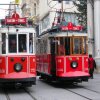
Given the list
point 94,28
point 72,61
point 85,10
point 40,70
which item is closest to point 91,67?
point 40,70

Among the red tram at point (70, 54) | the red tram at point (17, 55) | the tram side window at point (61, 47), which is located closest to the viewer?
the red tram at point (17, 55)

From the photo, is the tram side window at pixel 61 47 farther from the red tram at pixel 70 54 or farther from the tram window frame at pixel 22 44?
the tram window frame at pixel 22 44

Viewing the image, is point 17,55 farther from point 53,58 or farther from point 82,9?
point 82,9

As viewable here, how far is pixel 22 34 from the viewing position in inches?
746

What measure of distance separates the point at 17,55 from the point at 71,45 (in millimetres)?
3636

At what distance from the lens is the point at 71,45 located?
2122cm

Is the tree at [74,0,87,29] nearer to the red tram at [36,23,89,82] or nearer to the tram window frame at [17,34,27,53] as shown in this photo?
the red tram at [36,23,89,82]

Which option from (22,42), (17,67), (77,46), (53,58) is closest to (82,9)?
(53,58)

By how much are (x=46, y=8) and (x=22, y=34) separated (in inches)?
1818

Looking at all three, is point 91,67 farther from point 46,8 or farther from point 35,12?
point 35,12

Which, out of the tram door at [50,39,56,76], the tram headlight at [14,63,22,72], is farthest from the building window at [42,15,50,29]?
the tram headlight at [14,63,22,72]

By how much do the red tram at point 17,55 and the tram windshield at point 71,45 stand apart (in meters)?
Result: 2.66

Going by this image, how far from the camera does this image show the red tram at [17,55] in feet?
61.0

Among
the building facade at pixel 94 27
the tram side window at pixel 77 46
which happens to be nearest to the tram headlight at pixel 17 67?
the tram side window at pixel 77 46
